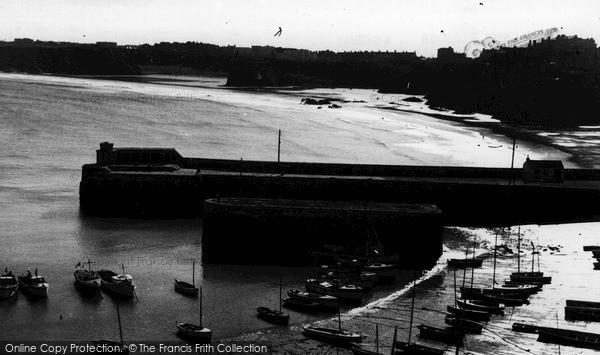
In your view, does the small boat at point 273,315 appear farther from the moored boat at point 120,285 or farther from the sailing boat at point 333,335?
the moored boat at point 120,285

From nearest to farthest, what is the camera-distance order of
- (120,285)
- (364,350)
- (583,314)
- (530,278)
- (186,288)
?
(364,350) → (583,314) → (120,285) → (186,288) → (530,278)

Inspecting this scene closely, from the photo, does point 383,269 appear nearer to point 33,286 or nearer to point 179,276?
point 179,276

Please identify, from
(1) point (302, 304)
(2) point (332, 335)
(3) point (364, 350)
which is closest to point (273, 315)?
(1) point (302, 304)

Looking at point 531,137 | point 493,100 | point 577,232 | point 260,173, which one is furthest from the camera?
point 493,100

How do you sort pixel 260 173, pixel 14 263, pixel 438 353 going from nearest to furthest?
pixel 438 353 → pixel 14 263 → pixel 260 173

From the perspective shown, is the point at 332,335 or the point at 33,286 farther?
the point at 33,286

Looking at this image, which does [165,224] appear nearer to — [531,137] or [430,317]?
[430,317]

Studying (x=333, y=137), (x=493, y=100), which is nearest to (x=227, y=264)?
(x=333, y=137)
